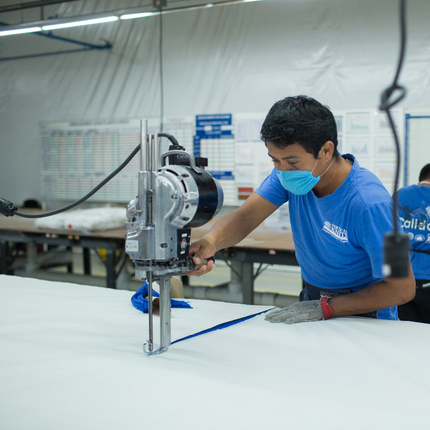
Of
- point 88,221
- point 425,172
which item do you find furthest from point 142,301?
point 88,221

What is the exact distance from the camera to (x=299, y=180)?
1.39 metres

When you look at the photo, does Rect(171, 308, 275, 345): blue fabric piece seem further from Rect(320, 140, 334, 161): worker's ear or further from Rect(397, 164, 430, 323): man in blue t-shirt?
Rect(397, 164, 430, 323): man in blue t-shirt

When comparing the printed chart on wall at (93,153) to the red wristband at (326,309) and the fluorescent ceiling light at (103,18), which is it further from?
the red wristband at (326,309)

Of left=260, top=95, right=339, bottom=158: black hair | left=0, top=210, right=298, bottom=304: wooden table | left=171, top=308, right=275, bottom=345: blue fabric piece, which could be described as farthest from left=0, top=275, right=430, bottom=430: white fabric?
left=0, top=210, right=298, bottom=304: wooden table

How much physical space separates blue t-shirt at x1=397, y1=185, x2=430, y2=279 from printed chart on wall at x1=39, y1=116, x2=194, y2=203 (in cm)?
352

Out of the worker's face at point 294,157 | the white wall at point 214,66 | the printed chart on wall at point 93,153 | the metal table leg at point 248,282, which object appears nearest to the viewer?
the worker's face at point 294,157

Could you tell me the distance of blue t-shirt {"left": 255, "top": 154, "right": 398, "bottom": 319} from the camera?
1.26 m

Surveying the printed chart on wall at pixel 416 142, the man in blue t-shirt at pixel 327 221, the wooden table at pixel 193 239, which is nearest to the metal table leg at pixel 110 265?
the wooden table at pixel 193 239

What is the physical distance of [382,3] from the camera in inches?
177

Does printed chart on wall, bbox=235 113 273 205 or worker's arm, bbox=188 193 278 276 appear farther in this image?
printed chart on wall, bbox=235 113 273 205

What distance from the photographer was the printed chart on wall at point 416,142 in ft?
14.6

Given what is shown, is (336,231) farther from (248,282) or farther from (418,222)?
(248,282)

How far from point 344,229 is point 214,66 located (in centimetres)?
444

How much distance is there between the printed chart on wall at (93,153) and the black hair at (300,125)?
4355mm
